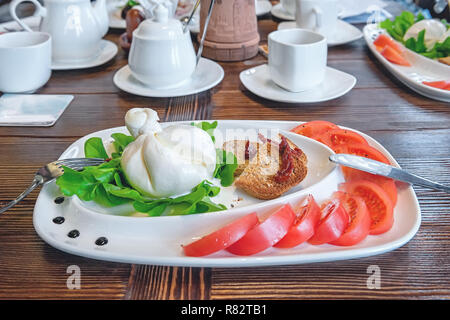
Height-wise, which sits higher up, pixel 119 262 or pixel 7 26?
pixel 7 26

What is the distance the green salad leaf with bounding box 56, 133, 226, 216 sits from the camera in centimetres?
65

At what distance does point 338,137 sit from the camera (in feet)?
2.76

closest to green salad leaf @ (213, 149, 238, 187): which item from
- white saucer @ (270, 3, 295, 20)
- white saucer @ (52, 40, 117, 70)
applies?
white saucer @ (52, 40, 117, 70)

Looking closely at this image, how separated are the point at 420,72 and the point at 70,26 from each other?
3.39 feet

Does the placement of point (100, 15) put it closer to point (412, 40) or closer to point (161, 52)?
point (161, 52)

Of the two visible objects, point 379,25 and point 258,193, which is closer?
point 258,193

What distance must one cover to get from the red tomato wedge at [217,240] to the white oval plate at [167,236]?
0.01 m

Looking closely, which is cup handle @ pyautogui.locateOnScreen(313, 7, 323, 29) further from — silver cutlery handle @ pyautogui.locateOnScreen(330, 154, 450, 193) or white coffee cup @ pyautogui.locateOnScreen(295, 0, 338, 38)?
silver cutlery handle @ pyautogui.locateOnScreen(330, 154, 450, 193)

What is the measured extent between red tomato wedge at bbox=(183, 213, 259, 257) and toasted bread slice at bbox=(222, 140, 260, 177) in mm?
Answer: 169

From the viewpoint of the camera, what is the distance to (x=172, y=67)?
44.7 inches
